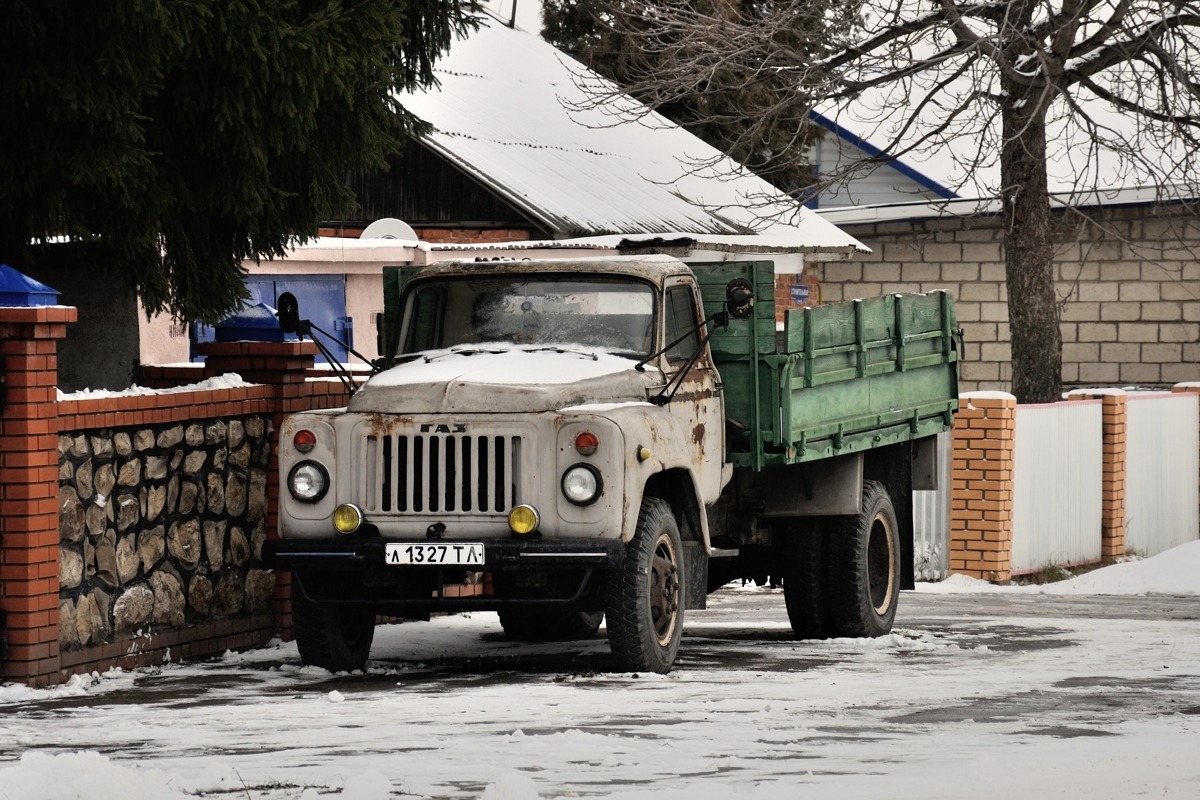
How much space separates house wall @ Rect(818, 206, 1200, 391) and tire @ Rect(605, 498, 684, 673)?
16587 mm

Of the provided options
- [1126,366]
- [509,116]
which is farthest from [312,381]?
[1126,366]

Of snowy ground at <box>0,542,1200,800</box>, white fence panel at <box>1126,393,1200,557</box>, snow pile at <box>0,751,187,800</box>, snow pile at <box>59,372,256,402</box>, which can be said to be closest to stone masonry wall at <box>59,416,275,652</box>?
snow pile at <box>59,372,256,402</box>

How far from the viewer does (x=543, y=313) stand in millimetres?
11406

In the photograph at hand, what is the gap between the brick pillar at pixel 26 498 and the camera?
10.1m

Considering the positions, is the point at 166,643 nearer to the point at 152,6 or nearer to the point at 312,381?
the point at 312,381

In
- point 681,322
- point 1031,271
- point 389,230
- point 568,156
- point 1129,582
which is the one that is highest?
point 568,156

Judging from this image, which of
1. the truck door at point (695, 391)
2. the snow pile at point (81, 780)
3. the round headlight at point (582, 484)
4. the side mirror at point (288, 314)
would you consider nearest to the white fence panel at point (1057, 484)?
the truck door at point (695, 391)

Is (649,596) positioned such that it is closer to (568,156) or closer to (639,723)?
→ (639,723)

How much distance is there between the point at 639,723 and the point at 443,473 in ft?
6.92

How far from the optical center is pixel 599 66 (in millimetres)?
38250

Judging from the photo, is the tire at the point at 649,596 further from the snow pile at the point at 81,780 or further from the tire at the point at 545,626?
the snow pile at the point at 81,780

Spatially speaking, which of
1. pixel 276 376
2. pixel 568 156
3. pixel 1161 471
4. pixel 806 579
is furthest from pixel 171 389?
pixel 568 156

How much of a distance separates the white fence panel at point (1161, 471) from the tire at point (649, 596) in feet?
→ 36.7

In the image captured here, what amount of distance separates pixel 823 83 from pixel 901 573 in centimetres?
928
